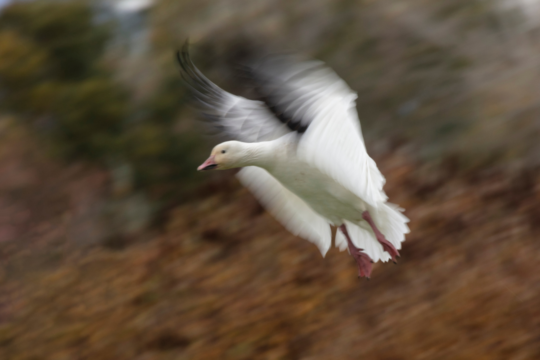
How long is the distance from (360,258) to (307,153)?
4.61ft

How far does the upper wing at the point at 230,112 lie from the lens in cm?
391

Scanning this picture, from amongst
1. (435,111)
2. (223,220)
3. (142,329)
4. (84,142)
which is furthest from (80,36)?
(435,111)

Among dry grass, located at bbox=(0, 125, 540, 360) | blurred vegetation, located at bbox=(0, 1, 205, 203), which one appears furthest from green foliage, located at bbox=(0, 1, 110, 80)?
dry grass, located at bbox=(0, 125, 540, 360)

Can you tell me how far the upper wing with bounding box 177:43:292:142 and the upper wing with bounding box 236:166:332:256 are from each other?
1.02ft

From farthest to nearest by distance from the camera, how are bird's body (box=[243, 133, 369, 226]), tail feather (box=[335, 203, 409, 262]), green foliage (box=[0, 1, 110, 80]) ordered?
green foliage (box=[0, 1, 110, 80]) → tail feather (box=[335, 203, 409, 262]) → bird's body (box=[243, 133, 369, 226])

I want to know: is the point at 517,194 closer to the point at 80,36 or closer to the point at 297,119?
the point at 297,119

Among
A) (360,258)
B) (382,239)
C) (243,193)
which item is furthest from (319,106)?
(243,193)

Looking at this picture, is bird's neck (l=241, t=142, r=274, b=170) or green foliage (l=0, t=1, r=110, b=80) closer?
bird's neck (l=241, t=142, r=274, b=170)

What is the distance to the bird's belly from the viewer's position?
355 centimetres

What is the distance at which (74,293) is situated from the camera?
703cm

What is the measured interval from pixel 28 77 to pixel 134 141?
2.02 meters

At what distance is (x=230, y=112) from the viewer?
3.95 meters

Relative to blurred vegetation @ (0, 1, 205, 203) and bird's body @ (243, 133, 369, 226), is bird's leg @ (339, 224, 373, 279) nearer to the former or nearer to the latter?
bird's body @ (243, 133, 369, 226)

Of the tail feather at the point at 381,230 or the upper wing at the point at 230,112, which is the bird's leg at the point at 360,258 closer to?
the tail feather at the point at 381,230
